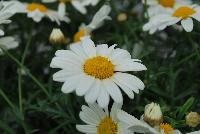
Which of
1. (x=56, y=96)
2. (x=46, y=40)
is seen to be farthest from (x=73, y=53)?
(x=46, y=40)

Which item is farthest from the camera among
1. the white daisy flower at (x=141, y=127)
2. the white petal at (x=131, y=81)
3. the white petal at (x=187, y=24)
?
the white petal at (x=187, y=24)

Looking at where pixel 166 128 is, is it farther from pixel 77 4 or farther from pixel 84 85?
pixel 77 4

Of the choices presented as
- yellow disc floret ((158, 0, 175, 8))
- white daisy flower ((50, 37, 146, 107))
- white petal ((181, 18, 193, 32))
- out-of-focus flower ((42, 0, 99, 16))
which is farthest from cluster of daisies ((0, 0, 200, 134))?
yellow disc floret ((158, 0, 175, 8))

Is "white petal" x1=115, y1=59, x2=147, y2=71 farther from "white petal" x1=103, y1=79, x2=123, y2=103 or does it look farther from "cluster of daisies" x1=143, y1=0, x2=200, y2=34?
"cluster of daisies" x1=143, y1=0, x2=200, y2=34

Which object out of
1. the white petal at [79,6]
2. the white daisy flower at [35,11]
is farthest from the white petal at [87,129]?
the white petal at [79,6]

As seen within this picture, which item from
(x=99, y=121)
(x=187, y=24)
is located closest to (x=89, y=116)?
(x=99, y=121)

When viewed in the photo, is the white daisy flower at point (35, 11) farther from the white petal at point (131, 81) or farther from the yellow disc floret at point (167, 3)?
the white petal at point (131, 81)
